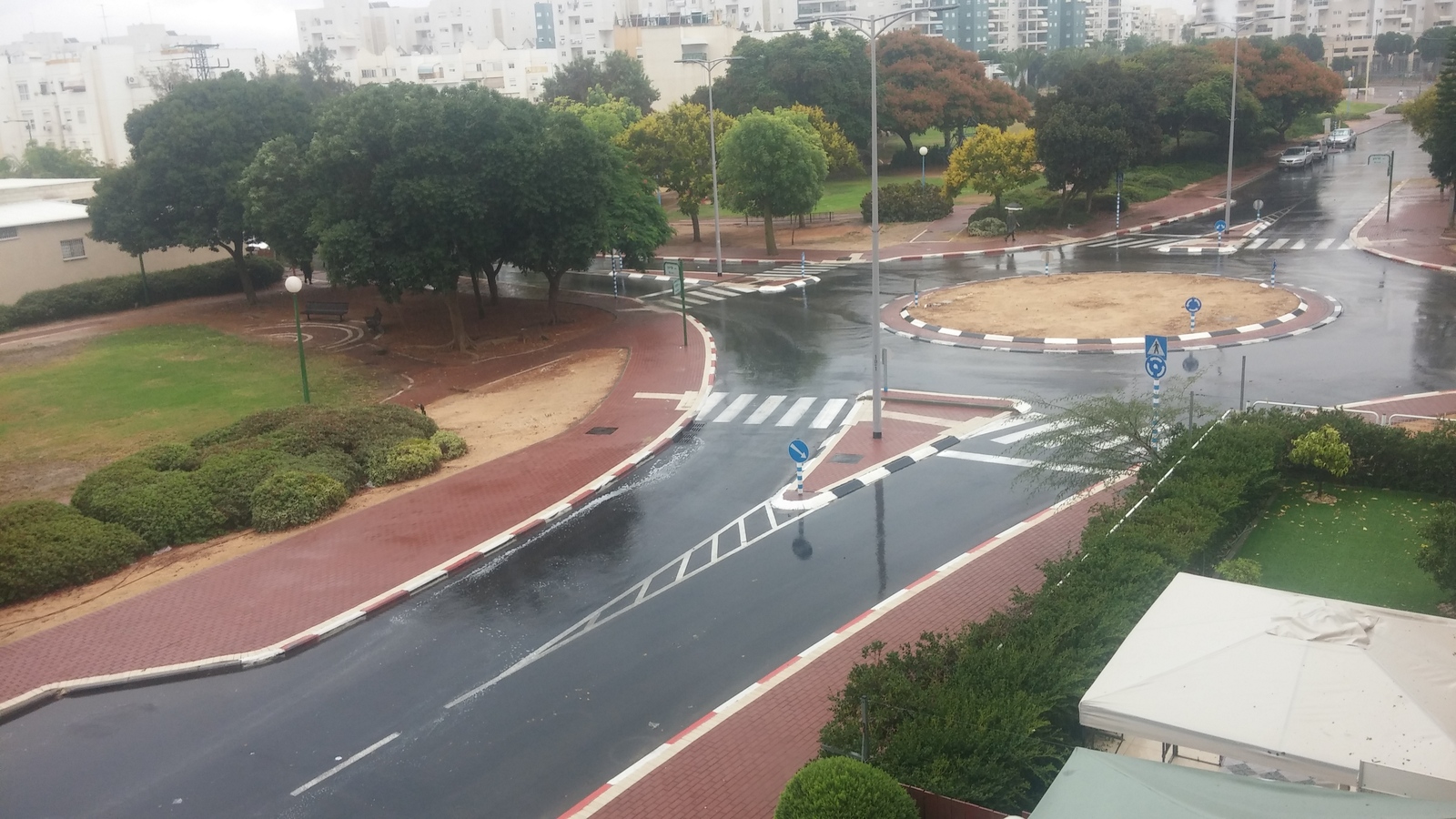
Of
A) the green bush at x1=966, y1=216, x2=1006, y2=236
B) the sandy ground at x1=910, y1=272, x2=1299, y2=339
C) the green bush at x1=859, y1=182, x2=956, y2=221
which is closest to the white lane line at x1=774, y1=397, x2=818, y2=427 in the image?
the sandy ground at x1=910, y1=272, x2=1299, y2=339

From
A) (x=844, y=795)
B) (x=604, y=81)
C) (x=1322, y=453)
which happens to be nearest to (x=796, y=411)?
(x=1322, y=453)

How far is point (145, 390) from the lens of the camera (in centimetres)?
3194

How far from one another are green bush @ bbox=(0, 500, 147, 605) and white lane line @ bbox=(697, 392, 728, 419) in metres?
12.1

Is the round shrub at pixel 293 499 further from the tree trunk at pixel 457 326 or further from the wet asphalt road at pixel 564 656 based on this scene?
the tree trunk at pixel 457 326

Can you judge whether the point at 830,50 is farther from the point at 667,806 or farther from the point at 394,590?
the point at 667,806

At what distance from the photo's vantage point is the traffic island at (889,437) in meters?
20.7

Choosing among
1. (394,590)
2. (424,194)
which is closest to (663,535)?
(394,590)

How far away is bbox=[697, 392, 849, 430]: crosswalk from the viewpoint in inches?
986

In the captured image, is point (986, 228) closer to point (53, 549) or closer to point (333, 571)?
point (333, 571)

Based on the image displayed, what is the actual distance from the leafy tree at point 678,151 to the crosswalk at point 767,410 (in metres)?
26.5

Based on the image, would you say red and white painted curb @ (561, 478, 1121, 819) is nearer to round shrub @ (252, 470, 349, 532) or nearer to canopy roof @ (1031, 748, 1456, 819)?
canopy roof @ (1031, 748, 1456, 819)

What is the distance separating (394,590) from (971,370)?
1615cm

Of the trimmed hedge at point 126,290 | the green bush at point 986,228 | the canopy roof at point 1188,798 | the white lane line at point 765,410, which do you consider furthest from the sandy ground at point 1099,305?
the trimmed hedge at point 126,290

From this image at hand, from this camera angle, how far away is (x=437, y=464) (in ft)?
75.9
